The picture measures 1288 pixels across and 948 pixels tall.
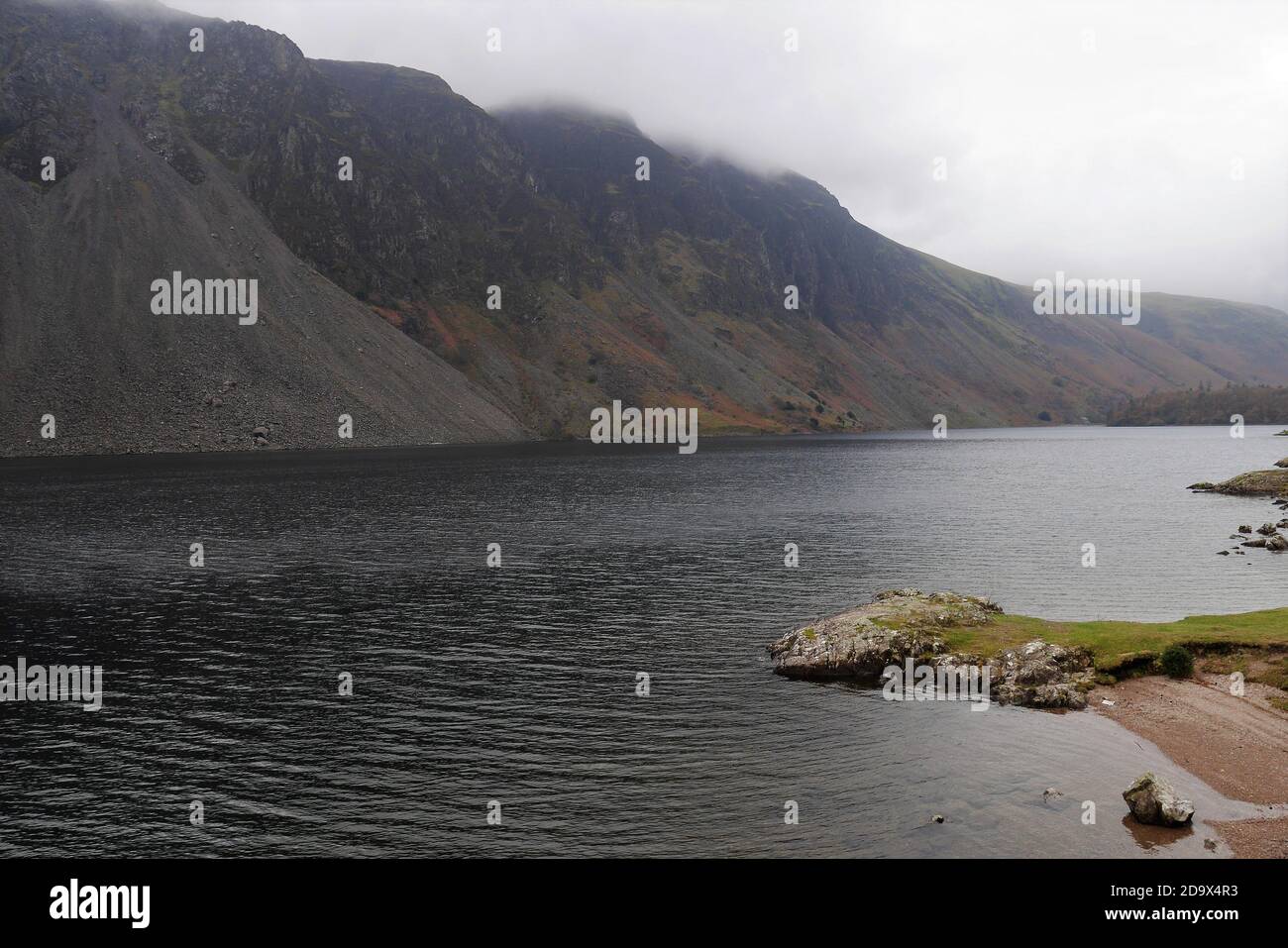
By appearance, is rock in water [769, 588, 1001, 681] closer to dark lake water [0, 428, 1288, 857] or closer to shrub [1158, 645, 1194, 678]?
dark lake water [0, 428, 1288, 857]

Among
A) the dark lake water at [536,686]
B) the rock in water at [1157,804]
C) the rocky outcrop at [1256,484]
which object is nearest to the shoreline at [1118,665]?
the dark lake water at [536,686]

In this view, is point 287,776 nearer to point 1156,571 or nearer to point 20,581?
point 20,581

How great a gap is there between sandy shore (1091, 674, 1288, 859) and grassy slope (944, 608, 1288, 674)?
1.81m

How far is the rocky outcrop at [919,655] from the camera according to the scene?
114ft

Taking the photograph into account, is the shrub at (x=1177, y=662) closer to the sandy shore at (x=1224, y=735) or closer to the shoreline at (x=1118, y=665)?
the shoreline at (x=1118, y=665)

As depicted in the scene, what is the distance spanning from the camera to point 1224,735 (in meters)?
29.3

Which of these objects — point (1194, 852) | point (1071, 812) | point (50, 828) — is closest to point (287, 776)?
point (50, 828)

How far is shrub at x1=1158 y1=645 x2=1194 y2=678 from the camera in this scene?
3544 centimetres

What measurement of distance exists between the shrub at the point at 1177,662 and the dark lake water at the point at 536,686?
7261mm

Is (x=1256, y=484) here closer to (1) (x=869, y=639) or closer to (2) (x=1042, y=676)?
(2) (x=1042, y=676)

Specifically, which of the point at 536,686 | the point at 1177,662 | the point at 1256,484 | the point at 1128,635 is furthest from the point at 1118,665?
the point at 1256,484

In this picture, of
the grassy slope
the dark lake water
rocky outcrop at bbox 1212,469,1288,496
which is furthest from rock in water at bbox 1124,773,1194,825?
rocky outcrop at bbox 1212,469,1288,496

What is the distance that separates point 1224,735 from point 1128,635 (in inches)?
376

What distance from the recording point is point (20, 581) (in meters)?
54.7
